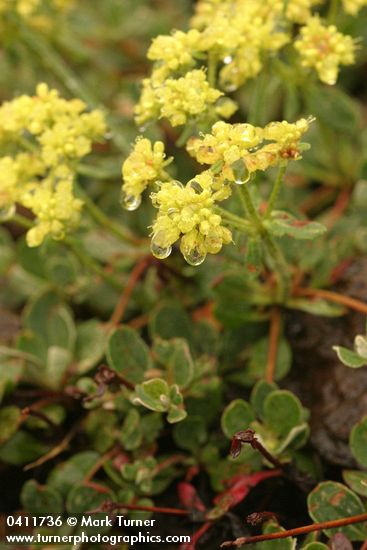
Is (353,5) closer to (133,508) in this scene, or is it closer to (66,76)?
(66,76)

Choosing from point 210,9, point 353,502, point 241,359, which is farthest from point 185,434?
point 210,9

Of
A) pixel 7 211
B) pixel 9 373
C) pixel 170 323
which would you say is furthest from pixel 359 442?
pixel 7 211

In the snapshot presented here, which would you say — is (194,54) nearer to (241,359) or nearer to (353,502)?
(241,359)

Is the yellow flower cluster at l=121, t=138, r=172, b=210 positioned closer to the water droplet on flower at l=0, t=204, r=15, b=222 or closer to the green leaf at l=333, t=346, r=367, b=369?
the water droplet on flower at l=0, t=204, r=15, b=222

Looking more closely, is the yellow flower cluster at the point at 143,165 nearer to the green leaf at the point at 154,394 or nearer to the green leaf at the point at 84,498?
the green leaf at the point at 154,394

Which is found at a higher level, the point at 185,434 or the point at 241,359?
the point at 241,359

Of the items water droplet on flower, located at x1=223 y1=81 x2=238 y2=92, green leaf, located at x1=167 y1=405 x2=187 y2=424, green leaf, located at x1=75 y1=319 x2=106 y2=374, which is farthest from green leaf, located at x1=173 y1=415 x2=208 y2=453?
water droplet on flower, located at x1=223 y1=81 x2=238 y2=92
